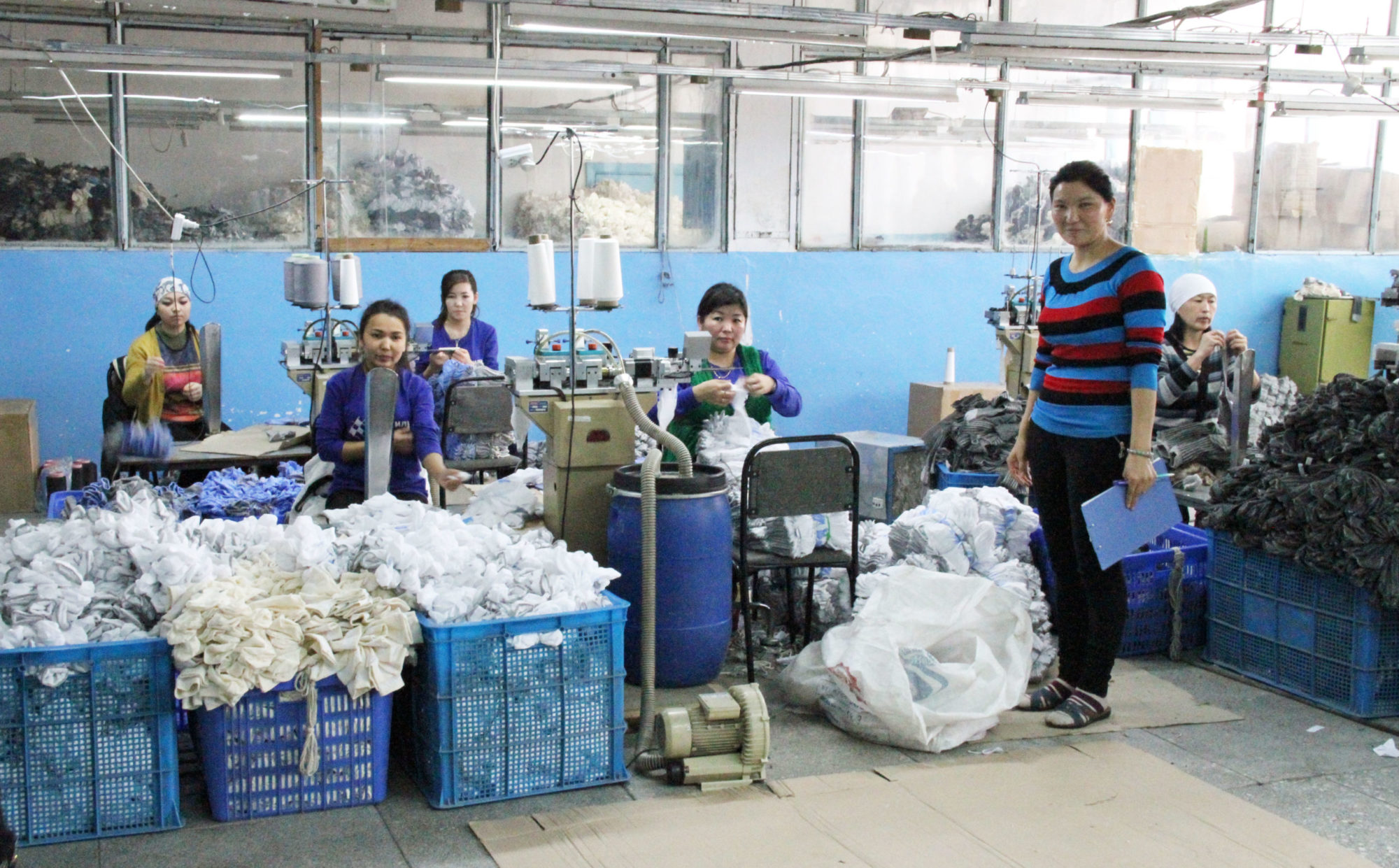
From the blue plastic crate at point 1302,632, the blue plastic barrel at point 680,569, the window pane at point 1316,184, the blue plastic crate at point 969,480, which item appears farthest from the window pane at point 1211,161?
the blue plastic barrel at point 680,569

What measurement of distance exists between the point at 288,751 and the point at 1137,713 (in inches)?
89.8

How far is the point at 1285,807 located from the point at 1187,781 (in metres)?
0.22

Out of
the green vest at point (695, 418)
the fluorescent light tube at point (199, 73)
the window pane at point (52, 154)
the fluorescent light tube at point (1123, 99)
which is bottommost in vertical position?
the green vest at point (695, 418)

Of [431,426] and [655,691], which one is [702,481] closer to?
[655,691]

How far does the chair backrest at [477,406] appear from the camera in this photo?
4930 mm

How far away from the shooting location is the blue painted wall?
653 cm

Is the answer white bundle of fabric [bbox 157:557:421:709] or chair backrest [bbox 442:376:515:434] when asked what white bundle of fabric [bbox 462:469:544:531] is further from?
white bundle of fabric [bbox 157:557:421:709]

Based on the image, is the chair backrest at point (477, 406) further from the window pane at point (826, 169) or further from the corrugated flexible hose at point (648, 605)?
the window pane at point (826, 169)

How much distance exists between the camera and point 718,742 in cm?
300

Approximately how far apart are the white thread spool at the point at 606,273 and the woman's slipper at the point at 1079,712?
1.76 metres

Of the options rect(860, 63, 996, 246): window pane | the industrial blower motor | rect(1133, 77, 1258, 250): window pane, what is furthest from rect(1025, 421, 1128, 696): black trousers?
rect(1133, 77, 1258, 250): window pane

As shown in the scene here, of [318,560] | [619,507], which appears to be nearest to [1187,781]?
[619,507]

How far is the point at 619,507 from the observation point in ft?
11.7

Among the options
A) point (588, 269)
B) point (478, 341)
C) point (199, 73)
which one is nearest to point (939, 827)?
point (588, 269)
